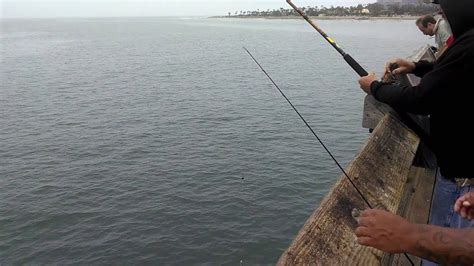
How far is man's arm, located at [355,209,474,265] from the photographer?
154 centimetres

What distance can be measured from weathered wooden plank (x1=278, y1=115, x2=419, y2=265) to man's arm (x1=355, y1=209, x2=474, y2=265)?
0.31 m

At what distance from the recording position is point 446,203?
2885 millimetres

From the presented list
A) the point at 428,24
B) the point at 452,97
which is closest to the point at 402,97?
the point at 452,97

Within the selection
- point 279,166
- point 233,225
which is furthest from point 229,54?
point 233,225

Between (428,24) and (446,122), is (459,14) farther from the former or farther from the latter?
(428,24)

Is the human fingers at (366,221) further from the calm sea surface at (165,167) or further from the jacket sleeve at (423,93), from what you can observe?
the calm sea surface at (165,167)

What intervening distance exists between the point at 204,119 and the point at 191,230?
477 inches

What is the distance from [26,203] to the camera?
15.0 m

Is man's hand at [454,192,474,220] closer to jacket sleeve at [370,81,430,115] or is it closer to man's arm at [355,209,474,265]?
man's arm at [355,209,474,265]

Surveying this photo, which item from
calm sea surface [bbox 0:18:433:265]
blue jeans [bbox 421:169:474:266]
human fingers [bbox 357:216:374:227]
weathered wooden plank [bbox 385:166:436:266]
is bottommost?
calm sea surface [bbox 0:18:433:265]

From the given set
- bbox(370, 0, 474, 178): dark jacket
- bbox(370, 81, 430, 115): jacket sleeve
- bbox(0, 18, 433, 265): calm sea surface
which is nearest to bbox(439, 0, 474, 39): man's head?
bbox(370, 0, 474, 178): dark jacket

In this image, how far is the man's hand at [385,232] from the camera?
5.23 feet

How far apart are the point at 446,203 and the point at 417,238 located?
5.03 ft

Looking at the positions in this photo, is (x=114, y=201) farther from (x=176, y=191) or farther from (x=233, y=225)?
(x=233, y=225)
